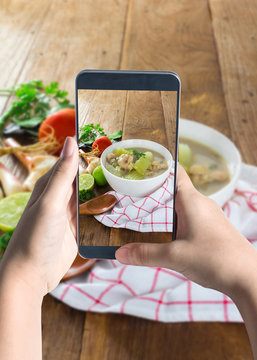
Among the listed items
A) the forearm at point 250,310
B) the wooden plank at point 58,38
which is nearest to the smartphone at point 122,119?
the forearm at point 250,310

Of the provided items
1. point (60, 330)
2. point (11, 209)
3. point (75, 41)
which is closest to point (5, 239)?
point (11, 209)

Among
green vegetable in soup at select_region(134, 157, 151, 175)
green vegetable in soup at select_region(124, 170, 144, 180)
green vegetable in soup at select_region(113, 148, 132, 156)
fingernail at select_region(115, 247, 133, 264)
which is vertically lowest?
fingernail at select_region(115, 247, 133, 264)

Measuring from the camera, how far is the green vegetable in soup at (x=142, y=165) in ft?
1.67

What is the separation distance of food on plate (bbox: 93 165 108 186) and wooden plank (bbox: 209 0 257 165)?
1.71ft

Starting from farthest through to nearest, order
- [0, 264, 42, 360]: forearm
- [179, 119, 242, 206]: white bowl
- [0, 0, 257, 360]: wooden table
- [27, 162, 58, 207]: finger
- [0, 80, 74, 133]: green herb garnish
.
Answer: [0, 80, 74, 133]: green herb garnish < [179, 119, 242, 206]: white bowl < [0, 0, 257, 360]: wooden table < [27, 162, 58, 207]: finger < [0, 264, 42, 360]: forearm

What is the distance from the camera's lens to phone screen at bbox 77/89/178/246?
0.48 m

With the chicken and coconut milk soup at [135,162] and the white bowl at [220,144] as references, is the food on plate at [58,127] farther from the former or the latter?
the chicken and coconut milk soup at [135,162]

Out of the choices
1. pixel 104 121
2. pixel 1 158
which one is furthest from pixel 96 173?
pixel 1 158

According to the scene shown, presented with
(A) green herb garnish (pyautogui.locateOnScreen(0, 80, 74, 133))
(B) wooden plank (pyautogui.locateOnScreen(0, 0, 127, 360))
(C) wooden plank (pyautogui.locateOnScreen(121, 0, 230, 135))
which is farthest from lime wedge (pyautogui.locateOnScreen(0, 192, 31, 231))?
(C) wooden plank (pyautogui.locateOnScreen(121, 0, 230, 135))

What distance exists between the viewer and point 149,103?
1.59 feet

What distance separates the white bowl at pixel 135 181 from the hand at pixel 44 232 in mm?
44

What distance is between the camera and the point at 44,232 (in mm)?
466

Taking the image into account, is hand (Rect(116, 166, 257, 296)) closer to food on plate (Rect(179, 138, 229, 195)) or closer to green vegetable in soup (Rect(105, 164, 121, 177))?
green vegetable in soup (Rect(105, 164, 121, 177))

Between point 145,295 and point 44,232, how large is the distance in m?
0.26
